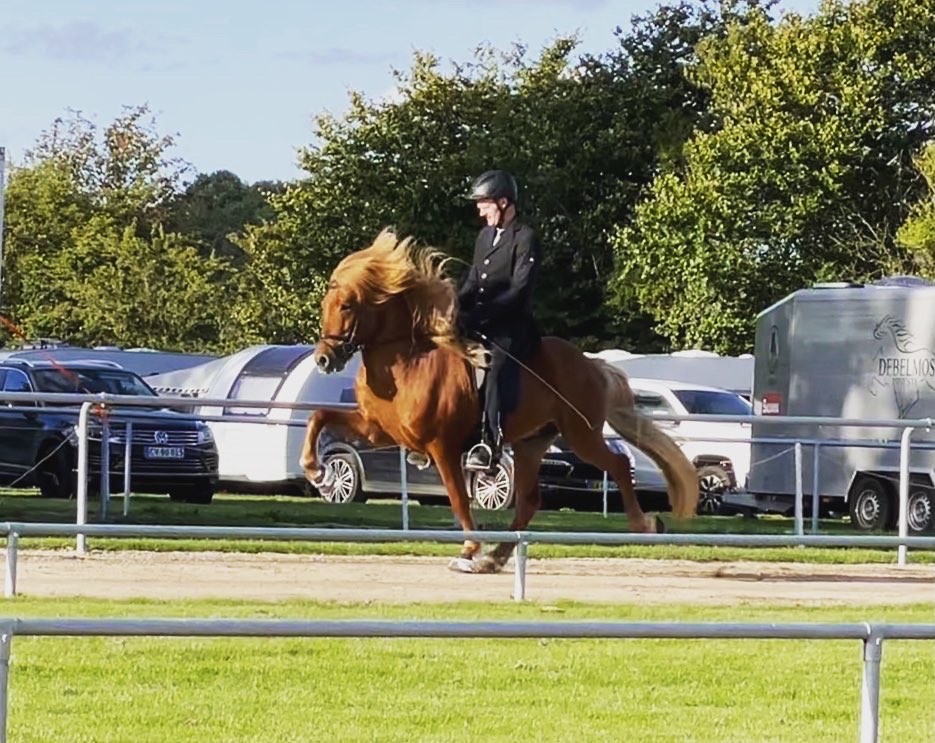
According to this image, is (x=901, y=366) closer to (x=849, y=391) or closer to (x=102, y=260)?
(x=849, y=391)

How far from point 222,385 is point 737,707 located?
76.7 ft

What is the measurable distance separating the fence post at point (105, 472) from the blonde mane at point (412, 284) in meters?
4.71

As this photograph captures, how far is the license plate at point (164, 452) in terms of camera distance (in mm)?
25688

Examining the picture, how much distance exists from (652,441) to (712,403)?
478 inches

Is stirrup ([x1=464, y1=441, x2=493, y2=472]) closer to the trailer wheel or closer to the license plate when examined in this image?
the license plate

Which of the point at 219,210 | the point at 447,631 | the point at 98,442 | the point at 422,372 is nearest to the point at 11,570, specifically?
the point at 422,372

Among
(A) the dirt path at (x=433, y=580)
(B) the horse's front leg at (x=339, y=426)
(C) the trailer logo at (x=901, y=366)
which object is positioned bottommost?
(A) the dirt path at (x=433, y=580)

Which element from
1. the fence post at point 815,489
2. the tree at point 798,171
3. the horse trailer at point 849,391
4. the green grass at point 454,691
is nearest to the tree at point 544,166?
the tree at point 798,171

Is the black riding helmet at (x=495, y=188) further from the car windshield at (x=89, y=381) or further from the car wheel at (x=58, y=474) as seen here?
→ the car windshield at (x=89, y=381)

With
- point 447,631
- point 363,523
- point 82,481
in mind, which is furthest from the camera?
point 363,523

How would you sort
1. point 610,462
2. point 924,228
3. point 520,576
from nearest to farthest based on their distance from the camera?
point 520,576
point 610,462
point 924,228

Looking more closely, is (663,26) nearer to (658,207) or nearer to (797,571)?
(658,207)

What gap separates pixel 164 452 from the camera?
84.7ft

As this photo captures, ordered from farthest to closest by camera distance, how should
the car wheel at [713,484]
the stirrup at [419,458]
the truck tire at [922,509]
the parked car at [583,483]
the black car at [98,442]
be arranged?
the car wheel at [713,484] → the parked car at [583,483] → the truck tire at [922,509] → the black car at [98,442] → the stirrup at [419,458]
